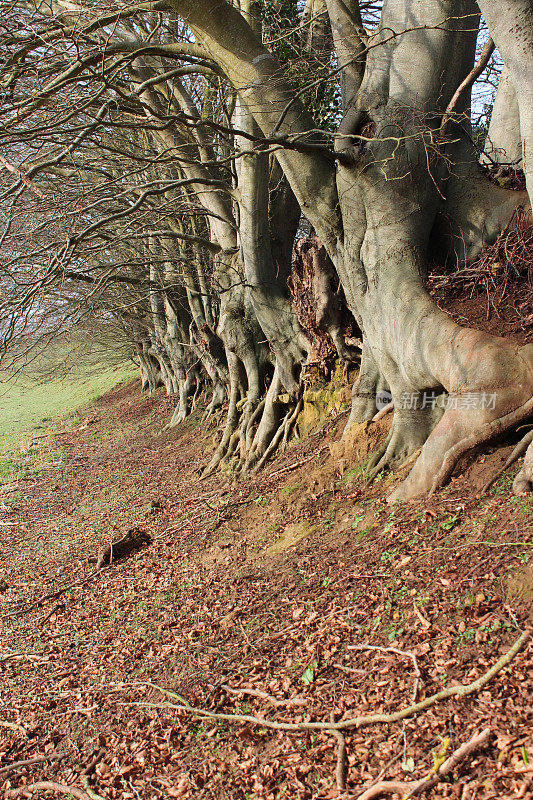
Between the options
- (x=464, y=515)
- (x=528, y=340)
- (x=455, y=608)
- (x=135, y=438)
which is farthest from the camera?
(x=135, y=438)

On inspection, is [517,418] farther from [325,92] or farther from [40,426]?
[40,426]

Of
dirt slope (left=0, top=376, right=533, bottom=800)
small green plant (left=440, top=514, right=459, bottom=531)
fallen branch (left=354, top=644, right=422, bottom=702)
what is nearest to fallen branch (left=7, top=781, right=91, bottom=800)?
dirt slope (left=0, top=376, right=533, bottom=800)

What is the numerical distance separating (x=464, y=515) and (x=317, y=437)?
4.19 metres

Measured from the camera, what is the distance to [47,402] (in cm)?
3544

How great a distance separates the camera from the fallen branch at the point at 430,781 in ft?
8.37

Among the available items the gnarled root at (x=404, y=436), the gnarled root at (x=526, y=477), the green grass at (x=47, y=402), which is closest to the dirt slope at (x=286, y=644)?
the gnarled root at (x=526, y=477)

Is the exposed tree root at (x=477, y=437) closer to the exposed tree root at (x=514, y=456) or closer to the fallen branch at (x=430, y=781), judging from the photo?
the exposed tree root at (x=514, y=456)

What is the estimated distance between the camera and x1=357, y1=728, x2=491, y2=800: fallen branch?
100 inches

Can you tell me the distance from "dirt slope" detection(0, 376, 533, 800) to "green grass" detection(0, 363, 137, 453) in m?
16.9

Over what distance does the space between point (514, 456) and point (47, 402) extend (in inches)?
1353

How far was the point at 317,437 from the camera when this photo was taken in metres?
→ 8.73

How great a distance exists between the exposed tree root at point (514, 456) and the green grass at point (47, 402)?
2045 centimetres

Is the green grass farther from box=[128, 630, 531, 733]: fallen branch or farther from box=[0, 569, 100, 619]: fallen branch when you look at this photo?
box=[128, 630, 531, 733]: fallen branch

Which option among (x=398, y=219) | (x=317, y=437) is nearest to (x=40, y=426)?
(x=317, y=437)
